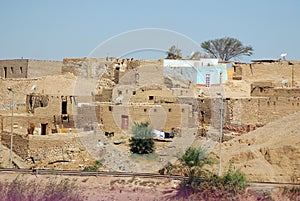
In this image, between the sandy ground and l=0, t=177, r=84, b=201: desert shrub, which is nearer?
the sandy ground

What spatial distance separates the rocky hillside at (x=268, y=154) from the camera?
13.4 m

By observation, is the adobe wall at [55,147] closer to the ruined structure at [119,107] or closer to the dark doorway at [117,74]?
the ruined structure at [119,107]

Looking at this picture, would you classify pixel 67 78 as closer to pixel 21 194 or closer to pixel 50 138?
pixel 50 138

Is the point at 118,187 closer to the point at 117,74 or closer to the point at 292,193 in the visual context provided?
the point at 292,193

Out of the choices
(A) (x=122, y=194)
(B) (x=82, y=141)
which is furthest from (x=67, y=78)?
(A) (x=122, y=194)

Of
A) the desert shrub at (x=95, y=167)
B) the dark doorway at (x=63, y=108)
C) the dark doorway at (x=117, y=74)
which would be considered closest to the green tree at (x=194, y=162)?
the desert shrub at (x=95, y=167)

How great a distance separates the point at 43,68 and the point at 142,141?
10.2m

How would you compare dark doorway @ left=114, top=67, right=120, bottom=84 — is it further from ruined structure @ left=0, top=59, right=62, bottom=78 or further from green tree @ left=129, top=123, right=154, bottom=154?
green tree @ left=129, top=123, right=154, bottom=154

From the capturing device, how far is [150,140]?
55.1 ft

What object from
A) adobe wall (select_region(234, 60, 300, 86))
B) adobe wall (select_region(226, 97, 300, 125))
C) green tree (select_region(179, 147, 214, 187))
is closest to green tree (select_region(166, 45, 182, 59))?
adobe wall (select_region(234, 60, 300, 86))

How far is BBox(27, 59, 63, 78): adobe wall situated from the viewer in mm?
24594

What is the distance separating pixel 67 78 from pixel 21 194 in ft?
35.1

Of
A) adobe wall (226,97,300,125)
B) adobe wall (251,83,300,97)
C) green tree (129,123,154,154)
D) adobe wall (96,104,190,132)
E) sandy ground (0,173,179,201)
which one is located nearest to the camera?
sandy ground (0,173,179,201)

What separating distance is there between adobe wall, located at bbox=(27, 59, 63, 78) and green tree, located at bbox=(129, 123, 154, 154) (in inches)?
349
